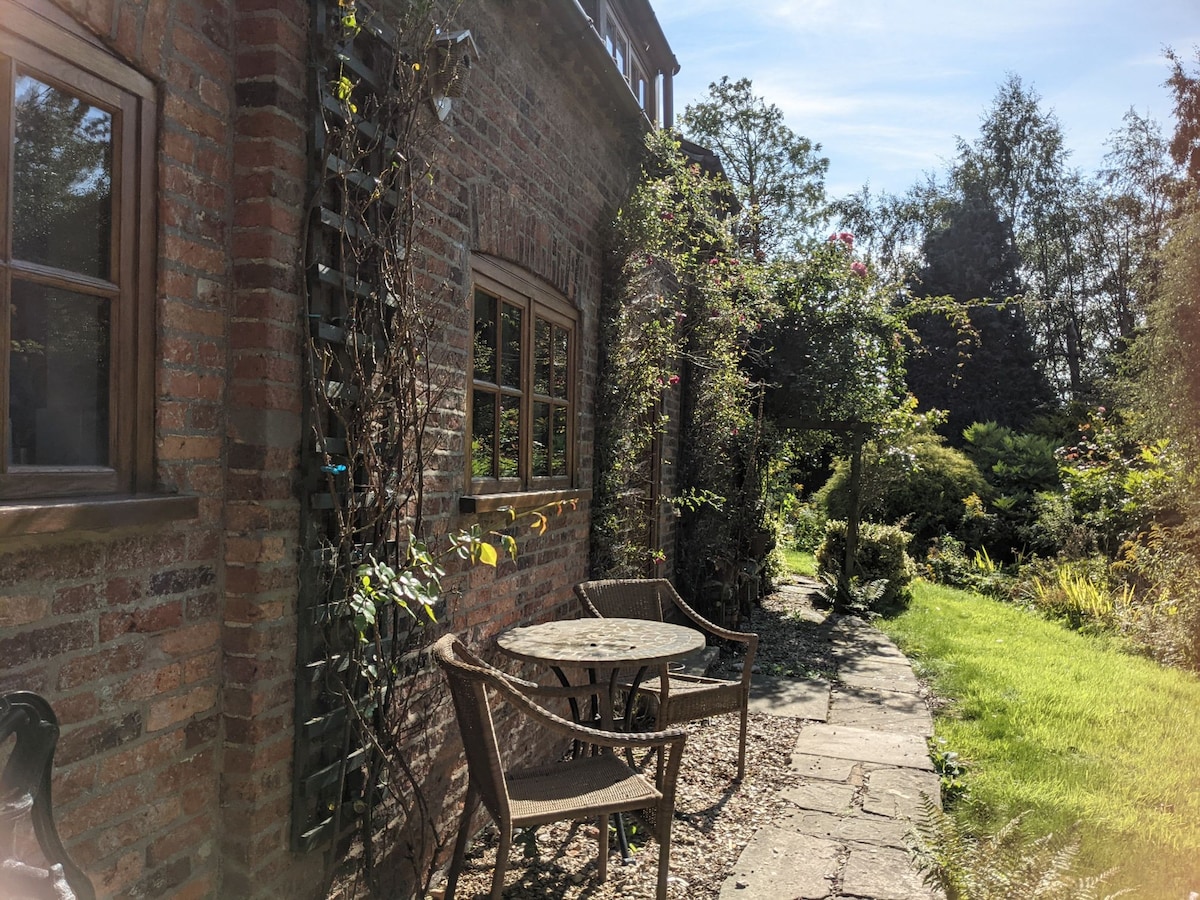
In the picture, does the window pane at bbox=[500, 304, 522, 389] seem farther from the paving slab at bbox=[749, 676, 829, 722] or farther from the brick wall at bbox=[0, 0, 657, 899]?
the paving slab at bbox=[749, 676, 829, 722]

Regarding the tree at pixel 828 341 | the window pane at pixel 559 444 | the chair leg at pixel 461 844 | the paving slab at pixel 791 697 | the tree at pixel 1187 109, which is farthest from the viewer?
the tree at pixel 1187 109

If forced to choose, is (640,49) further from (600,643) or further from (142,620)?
(142,620)

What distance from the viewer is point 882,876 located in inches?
127

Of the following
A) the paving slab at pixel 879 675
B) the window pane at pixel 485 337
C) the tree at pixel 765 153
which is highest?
the tree at pixel 765 153

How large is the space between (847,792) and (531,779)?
203cm

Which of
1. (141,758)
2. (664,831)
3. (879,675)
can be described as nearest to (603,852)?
(664,831)

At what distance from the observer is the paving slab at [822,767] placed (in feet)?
14.1

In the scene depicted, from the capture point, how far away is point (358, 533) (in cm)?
256

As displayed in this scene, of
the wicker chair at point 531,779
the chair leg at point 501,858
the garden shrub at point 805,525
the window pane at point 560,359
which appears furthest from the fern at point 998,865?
the garden shrub at point 805,525

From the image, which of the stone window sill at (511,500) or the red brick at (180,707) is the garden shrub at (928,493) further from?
the red brick at (180,707)

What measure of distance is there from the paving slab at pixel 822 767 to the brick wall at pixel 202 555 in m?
2.80

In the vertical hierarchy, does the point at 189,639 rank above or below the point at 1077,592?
above

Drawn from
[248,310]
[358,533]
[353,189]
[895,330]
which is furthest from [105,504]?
[895,330]

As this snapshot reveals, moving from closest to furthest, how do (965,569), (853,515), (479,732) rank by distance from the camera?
(479,732)
(853,515)
(965,569)
